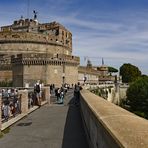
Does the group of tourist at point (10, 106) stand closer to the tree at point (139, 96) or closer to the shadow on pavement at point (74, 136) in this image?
the shadow on pavement at point (74, 136)

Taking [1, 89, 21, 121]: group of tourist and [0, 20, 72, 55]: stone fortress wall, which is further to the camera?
[0, 20, 72, 55]: stone fortress wall

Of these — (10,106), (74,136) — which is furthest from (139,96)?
(74,136)

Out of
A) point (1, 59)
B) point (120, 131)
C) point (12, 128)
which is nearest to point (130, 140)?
point (120, 131)

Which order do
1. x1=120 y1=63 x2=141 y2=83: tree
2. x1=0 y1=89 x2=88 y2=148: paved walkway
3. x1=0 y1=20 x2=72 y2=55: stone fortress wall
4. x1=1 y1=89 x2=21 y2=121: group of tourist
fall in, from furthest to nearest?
x1=120 y1=63 x2=141 y2=83: tree < x1=0 y1=20 x2=72 y2=55: stone fortress wall < x1=1 y1=89 x2=21 y2=121: group of tourist < x1=0 y1=89 x2=88 y2=148: paved walkway

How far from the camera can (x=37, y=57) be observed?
195ft

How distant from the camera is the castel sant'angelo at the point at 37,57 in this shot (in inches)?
2340

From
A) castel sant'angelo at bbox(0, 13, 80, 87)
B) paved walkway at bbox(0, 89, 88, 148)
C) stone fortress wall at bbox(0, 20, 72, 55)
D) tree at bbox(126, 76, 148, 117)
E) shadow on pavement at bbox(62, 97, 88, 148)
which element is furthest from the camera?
stone fortress wall at bbox(0, 20, 72, 55)

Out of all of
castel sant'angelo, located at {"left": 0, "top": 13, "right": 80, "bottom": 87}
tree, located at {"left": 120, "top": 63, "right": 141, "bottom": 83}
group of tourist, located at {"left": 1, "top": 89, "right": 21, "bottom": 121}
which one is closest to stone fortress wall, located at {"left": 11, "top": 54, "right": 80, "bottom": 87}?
castel sant'angelo, located at {"left": 0, "top": 13, "right": 80, "bottom": 87}

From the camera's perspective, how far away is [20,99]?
14.4 meters

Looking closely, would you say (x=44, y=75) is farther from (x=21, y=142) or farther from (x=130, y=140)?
(x=130, y=140)

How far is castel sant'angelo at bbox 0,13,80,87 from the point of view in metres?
59.4

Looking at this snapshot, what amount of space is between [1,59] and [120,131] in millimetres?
64220

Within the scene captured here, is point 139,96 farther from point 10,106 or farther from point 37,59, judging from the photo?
point 10,106

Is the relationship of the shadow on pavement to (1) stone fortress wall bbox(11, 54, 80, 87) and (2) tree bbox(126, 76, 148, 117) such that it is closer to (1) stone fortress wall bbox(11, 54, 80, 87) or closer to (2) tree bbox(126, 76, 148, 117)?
(2) tree bbox(126, 76, 148, 117)
